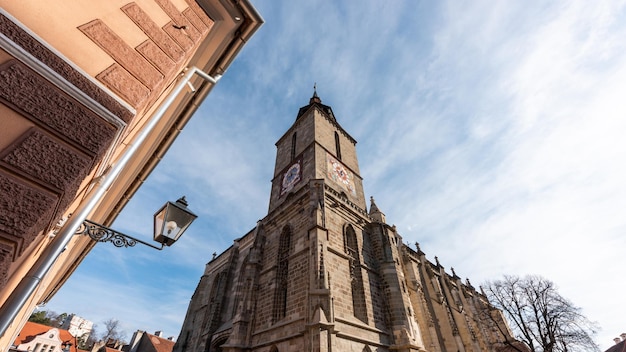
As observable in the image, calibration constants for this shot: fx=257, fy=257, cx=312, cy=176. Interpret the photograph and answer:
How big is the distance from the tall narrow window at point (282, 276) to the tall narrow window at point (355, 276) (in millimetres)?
3283

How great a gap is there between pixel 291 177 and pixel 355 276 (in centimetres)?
881

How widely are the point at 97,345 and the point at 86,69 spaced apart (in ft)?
174

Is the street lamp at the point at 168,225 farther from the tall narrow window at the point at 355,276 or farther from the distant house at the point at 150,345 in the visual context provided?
the distant house at the point at 150,345

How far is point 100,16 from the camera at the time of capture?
255 cm

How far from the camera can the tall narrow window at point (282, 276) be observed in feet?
39.7

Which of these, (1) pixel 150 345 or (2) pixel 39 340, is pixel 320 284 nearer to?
(1) pixel 150 345

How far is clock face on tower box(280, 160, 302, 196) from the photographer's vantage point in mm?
18464

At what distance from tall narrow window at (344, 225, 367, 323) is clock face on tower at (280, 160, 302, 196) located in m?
5.45

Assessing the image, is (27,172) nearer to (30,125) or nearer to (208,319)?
(30,125)

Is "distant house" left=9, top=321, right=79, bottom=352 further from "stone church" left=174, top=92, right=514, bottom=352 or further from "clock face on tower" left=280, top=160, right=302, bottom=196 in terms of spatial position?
"clock face on tower" left=280, top=160, right=302, bottom=196

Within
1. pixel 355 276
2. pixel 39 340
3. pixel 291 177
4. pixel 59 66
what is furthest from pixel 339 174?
pixel 39 340

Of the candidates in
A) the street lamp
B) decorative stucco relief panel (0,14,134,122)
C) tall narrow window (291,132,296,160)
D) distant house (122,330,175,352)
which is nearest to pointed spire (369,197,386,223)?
tall narrow window (291,132,296,160)

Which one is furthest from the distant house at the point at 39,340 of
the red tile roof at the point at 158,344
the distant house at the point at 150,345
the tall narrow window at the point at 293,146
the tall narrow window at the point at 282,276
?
the tall narrow window at the point at 293,146

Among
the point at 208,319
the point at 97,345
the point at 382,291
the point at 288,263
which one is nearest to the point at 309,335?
the point at 288,263
